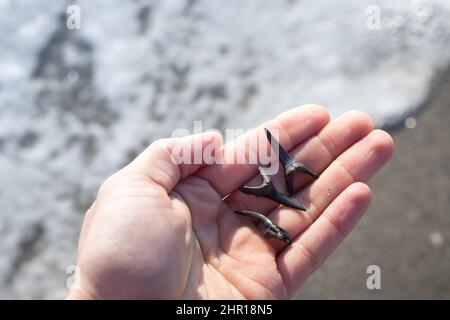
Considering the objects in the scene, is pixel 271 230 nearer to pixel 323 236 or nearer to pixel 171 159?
pixel 323 236

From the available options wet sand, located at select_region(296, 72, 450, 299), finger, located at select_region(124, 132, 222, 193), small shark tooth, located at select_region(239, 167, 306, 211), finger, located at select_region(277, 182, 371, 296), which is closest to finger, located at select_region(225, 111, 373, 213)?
small shark tooth, located at select_region(239, 167, 306, 211)

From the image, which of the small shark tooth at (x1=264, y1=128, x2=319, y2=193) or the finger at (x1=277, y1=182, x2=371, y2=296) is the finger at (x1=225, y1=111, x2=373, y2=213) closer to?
the small shark tooth at (x1=264, y1=128, x2=319, y2=193)

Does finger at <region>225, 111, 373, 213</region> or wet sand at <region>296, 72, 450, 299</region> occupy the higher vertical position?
finger at <region>225, 111, 373, 213</region>

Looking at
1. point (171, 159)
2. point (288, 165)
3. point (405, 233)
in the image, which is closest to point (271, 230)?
point (288, 165)

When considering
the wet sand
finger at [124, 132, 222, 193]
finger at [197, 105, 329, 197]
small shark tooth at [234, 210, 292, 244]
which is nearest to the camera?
finger at [124, 132, 222, 193]
